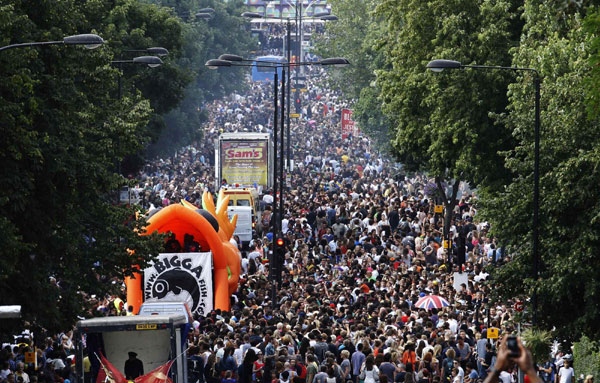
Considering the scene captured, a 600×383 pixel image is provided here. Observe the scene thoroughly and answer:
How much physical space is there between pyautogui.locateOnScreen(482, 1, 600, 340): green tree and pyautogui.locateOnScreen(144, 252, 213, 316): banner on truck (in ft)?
24.8

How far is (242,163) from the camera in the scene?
172ft

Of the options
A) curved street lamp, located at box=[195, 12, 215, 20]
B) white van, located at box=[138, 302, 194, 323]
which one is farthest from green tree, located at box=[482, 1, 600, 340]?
curved street lamp, located at box=[195, 12, 215, 20]

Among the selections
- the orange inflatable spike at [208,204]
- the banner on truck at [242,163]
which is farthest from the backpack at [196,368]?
the banner on truck at [242,163]

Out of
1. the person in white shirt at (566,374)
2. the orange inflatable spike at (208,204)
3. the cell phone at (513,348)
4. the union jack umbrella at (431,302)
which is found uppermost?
the cell phone at (513,348)

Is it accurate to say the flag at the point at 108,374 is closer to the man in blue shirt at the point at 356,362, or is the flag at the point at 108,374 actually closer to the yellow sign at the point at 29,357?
the yellow sign at the point at 29,357

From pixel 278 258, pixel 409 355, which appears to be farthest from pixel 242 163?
pixel 409 355

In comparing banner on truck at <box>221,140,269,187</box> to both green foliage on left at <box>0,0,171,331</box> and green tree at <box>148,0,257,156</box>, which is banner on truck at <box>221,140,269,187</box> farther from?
green foliage on left at <box>0,0,171,331</box>

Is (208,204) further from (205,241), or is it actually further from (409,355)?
(409,355)

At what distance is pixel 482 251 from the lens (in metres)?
38.9

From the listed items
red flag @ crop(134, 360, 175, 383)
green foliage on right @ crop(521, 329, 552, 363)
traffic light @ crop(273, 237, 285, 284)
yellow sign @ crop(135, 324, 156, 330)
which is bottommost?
traffic light @ crop(273, 237, 285, 284)

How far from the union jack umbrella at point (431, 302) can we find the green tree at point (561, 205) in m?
2.75

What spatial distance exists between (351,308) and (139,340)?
871 cm

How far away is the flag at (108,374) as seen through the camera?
64.4 feet

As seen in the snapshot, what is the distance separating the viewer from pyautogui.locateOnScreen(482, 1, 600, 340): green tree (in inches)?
865
